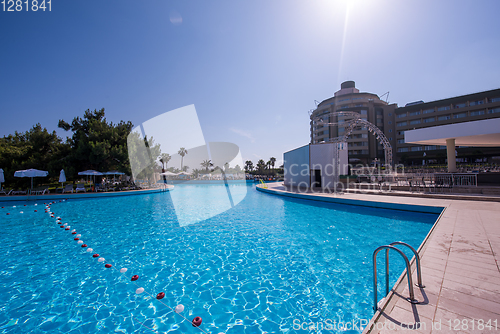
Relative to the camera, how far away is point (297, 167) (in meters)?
19.9

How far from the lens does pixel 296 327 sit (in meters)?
2.88

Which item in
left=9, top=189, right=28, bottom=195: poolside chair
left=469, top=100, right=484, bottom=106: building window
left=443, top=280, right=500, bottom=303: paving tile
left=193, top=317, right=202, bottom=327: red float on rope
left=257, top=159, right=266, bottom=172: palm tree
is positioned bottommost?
left=193, top=317, right=202, bottom=327: red float on rope

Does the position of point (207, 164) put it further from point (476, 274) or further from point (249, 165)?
point (476, 274)

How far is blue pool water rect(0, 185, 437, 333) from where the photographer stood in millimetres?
3076

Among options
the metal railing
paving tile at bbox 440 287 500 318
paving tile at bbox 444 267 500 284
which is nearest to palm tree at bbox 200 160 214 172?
the metal railing

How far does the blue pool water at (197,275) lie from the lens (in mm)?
3076

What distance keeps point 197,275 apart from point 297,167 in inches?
662

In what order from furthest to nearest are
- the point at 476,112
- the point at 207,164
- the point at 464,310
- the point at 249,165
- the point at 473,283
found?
the point at 207,164
the point at 249,165
the point at 476,112
the point at 473,283
the point at 464,310

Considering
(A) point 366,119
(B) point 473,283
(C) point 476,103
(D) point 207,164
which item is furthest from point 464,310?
(D) point 207,164

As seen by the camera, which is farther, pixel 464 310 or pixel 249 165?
pixel 249 165

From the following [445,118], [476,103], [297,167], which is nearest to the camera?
[297,167]

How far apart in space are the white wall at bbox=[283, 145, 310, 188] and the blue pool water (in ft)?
33.4
